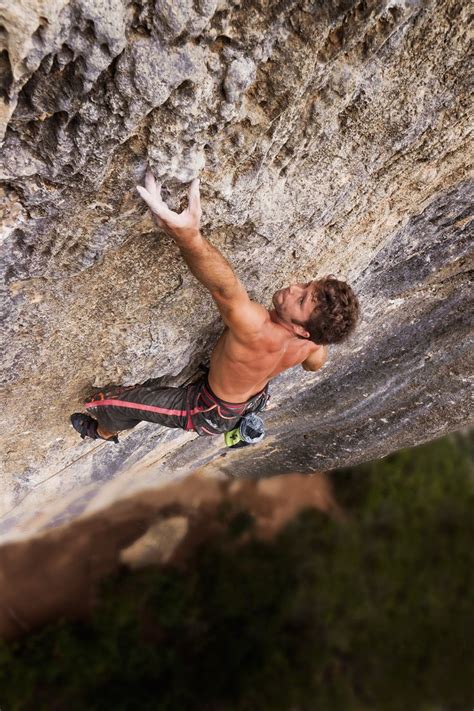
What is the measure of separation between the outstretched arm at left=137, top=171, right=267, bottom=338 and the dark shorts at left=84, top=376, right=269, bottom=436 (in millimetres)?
708

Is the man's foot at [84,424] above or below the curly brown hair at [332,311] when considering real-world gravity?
above

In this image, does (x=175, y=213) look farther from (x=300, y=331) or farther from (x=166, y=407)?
(x=166, y=407)

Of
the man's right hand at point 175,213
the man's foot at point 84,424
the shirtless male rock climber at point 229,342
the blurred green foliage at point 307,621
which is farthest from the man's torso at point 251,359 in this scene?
the blurred green foliage at point 307,621

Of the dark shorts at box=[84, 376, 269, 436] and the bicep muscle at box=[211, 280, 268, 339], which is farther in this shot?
the dark shorts at box=[84, 376, 269, 436]

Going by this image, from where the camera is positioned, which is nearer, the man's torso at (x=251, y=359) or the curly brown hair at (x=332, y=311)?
the curly brown hair at (x=332, y=311)

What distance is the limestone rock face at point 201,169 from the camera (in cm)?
123

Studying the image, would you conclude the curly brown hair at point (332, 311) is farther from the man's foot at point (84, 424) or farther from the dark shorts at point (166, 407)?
the man's foot at point (84, 424)

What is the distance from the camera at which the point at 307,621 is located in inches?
314

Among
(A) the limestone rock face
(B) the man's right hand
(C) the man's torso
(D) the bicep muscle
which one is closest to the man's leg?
(A) the limestone rock face

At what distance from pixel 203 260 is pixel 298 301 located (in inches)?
22.2

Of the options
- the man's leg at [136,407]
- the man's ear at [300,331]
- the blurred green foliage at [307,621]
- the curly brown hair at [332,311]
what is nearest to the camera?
the curly brown hair at [332,311]

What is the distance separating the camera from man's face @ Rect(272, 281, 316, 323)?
2.17 meters

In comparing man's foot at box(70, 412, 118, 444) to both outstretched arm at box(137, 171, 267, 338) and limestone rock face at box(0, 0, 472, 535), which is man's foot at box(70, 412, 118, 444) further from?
outstretched arm at box(137, 171, 267, 338)

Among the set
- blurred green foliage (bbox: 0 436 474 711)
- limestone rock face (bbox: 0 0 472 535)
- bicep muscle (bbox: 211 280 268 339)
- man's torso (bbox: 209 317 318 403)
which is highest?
limestone rock face (bbox: 0 0 472 535)
